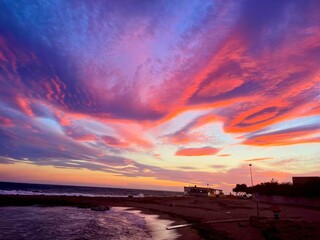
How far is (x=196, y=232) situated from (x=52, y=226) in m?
15.6

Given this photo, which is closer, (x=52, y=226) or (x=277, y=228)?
(x=277, y=228)

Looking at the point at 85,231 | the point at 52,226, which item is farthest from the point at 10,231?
the point at 85,231

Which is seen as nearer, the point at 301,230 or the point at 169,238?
the point at 301,230

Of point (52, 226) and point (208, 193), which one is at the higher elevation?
point (208, 193)

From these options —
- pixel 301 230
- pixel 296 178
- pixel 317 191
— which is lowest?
pixel 301 230

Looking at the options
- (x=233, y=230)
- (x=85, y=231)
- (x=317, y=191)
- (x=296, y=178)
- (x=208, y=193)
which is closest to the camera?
(x=233, y=230)

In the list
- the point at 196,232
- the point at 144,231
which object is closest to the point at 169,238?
the point at 196,232

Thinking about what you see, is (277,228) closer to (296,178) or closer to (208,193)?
(296,178)

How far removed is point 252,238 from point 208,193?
356 feet

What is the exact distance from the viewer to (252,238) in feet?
64.1

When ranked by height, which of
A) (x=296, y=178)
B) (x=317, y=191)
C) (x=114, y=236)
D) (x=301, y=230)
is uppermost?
(x=296, y=178)

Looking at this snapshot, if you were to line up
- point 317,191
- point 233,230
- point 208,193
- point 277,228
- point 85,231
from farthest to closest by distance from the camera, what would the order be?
point 208,193 → point 317,191 → point 85,231 → point 233,230 → point 277,228

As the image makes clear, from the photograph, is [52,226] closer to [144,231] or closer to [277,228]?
[144,231]

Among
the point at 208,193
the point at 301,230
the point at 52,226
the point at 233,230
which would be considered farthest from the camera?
the point at 208,193
